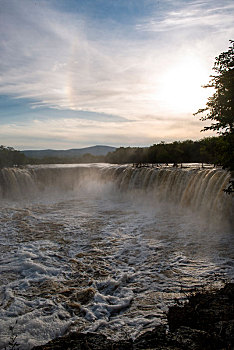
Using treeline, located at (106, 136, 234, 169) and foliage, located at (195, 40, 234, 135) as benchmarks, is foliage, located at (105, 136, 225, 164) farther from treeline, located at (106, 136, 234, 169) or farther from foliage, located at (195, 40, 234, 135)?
foliage, located at (195, 40, 234, 135)

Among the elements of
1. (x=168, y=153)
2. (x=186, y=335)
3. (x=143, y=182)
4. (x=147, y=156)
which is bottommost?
(x=186, y=335)

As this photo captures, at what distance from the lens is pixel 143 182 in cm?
→ 2300

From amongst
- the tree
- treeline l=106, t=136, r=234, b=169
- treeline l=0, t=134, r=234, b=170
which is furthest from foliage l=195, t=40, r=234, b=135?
treeline l=106, t=136, r=234, b=169

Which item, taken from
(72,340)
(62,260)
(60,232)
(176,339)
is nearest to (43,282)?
(62,260)

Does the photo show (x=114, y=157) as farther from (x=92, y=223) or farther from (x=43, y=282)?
(x=43, y=282)

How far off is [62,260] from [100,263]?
141 centimetres

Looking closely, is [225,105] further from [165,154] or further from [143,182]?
[165,154]

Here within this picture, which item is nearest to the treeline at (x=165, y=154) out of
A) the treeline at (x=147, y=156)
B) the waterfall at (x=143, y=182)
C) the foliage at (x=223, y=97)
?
the treeline at (x=147, y=156)

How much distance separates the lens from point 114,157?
53.2 metres

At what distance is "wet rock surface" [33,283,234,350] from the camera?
3.95 meters

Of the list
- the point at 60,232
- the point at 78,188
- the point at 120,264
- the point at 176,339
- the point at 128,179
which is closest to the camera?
the point at 176,339

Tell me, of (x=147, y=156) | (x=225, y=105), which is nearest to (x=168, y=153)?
(x=147, y=156)

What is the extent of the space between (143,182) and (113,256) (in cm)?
1371

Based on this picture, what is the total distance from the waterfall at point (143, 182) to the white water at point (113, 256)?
0.09 meters
